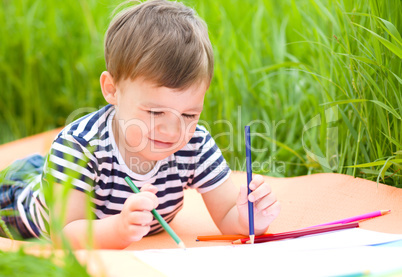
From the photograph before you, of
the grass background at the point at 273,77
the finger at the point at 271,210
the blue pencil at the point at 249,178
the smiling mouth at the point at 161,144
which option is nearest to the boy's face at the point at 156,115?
the smiling mouth at the point at 161,144

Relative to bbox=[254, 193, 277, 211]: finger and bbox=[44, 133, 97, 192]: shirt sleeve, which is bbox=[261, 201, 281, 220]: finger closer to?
bbox=[254, 193, 277, 211]: finger

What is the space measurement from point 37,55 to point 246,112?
1115mm

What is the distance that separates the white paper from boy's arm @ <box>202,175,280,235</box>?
115 mm

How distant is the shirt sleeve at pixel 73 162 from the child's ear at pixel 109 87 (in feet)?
0.39

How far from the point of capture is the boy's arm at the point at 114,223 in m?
1.01

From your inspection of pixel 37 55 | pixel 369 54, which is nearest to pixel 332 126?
pixel 369 54

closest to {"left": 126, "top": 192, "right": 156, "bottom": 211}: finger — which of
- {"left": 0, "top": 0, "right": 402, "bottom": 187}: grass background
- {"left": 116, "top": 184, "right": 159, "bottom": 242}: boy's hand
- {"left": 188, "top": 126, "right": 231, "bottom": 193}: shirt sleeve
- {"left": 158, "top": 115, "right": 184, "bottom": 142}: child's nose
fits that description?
{"left": 116, "top": 184, "right": 159, "bottom": 242}: boy's hand

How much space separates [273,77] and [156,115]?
1.18 metres

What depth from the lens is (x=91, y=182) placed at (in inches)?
47.5

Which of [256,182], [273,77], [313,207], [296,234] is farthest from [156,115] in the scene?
[273,77]

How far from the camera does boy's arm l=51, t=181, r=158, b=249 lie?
101 centimetres

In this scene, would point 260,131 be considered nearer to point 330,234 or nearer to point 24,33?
point 330,234

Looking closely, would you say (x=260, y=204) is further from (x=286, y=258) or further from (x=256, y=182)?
(x=286, y=258)

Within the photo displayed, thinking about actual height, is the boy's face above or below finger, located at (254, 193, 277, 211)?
above
